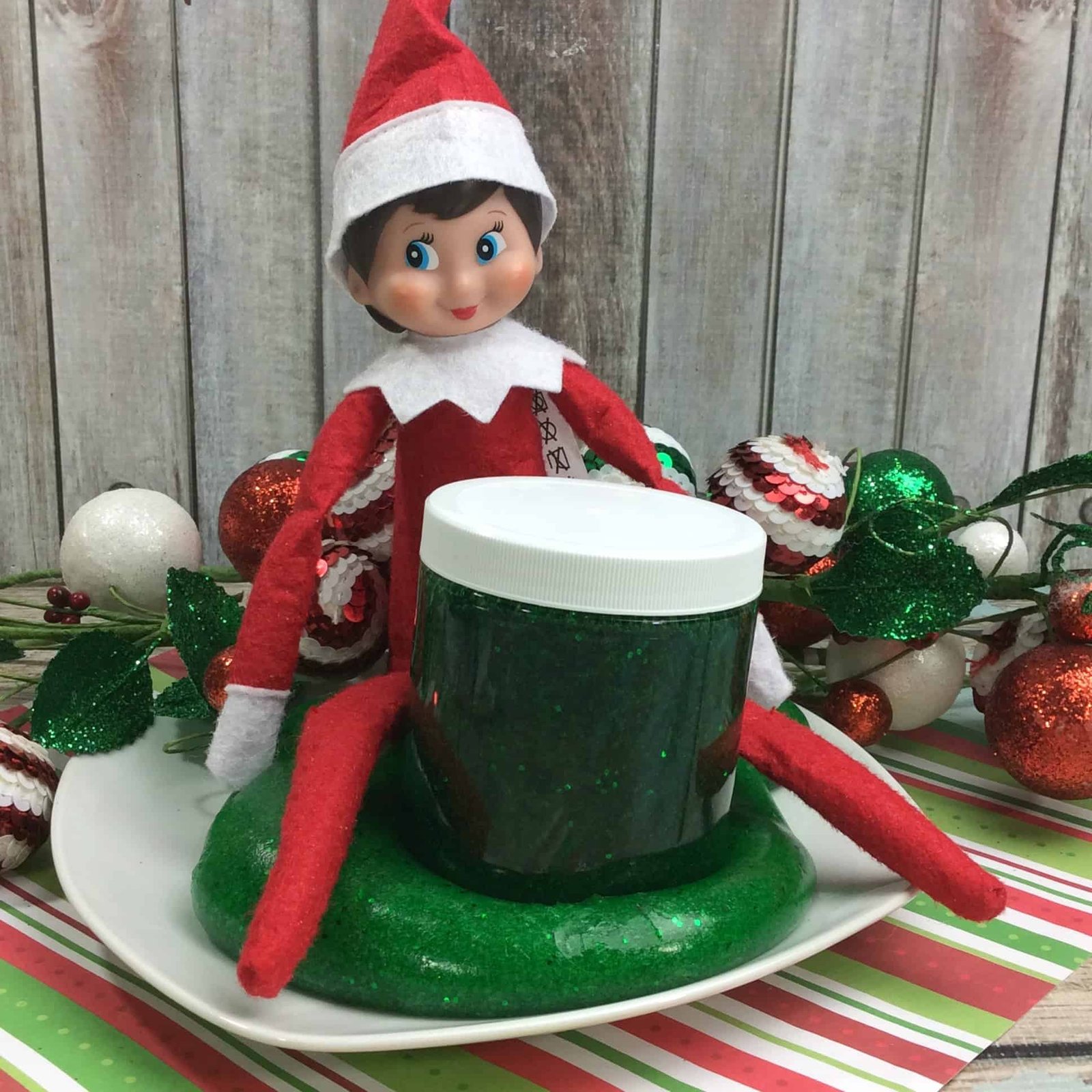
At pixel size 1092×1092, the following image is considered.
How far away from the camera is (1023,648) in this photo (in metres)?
0.70

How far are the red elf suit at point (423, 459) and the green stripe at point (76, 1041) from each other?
0.10m

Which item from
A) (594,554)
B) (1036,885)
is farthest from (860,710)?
(594,554)

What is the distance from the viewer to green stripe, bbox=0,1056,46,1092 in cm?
41

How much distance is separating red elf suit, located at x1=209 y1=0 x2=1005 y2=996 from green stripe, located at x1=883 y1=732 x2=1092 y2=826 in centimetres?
22

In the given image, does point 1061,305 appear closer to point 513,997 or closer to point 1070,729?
point 1070,729

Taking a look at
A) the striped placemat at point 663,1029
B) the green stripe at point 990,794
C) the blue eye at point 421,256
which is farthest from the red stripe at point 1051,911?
the blue eye at point 421,256

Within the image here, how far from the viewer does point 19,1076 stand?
1.35 ft

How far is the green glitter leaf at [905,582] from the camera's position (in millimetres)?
640

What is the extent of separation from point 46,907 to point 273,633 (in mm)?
170

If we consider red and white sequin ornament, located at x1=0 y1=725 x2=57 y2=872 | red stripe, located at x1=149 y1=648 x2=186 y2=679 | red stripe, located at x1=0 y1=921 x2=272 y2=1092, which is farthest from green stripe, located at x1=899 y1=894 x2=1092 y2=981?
red stripe, located at x1=149 y1=648 x2=186 y2=679

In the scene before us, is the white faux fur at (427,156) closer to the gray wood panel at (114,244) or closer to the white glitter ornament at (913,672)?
the white glitter ornament at (913,672)

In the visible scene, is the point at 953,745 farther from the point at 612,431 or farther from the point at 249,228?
the point at 249,228

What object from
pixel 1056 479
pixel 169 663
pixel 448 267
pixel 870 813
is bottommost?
pixel 169 663

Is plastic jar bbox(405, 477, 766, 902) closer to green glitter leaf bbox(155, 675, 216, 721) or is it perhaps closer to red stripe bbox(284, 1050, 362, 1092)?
red stripe bbox(284, 1050, 362, 1092)
